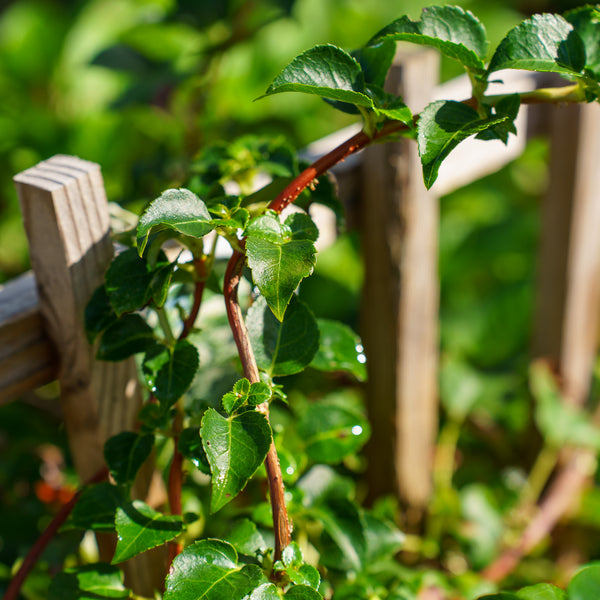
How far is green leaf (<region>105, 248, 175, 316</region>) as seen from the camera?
1.60ft

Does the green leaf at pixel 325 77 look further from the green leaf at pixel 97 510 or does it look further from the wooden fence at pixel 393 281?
the green leaf at pixel 97 510

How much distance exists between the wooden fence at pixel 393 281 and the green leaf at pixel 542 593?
0.41m

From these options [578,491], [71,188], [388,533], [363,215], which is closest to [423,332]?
[363,215]

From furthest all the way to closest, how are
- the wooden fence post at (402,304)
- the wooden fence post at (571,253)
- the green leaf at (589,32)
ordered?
the wooden fence post at (571,253) → the wooden fence post at (402,304) → the green leaf at (589,32)

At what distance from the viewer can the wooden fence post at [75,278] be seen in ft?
1.82

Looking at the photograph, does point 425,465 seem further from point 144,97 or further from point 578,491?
point 144,97

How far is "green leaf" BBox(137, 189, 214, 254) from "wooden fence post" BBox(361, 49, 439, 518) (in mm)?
578

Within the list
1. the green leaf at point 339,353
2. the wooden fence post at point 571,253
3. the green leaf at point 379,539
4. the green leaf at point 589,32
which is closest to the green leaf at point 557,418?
the wooden fence post at point 571,253

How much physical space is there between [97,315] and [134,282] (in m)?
0.07

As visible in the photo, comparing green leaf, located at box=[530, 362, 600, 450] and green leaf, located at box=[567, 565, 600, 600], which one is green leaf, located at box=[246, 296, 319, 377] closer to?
green leaf, located at box=[567, 565, 600, 600]

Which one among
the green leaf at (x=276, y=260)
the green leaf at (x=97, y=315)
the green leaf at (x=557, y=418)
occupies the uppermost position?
the green leaf at (x=276, y=260)

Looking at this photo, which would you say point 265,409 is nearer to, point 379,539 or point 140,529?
point 140,529

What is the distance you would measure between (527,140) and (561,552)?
2.96 ft

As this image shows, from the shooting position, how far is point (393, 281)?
106 cm
